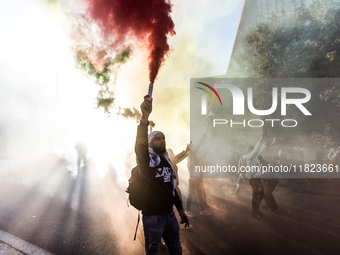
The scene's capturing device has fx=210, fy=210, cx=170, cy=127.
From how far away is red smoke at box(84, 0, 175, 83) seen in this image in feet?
12.3

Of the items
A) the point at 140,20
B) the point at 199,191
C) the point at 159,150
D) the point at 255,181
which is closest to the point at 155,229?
the point at 159,150

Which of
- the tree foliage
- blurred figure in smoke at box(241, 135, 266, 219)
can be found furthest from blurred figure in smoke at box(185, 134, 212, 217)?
the tree foliage

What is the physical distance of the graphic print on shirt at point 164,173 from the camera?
2.30 m

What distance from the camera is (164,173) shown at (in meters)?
2.34

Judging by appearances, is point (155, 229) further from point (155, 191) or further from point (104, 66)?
point (104, 66)

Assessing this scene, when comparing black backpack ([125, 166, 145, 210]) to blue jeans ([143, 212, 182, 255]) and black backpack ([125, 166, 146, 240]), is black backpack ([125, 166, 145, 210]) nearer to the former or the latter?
black backpack ([125, 166, 146, 240])

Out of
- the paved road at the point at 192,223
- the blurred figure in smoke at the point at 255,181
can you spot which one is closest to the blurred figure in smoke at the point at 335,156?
the paved road at the point at 192,223

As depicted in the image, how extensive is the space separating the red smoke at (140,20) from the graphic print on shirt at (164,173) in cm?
184

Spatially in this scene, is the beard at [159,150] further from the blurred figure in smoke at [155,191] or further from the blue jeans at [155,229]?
the blue jeans at [155,229]

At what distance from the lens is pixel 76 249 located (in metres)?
3.69

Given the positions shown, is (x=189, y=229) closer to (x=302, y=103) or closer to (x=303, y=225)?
(x=303, y=225)

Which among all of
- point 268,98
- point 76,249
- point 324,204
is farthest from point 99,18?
point 268,98

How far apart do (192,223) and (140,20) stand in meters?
4.53

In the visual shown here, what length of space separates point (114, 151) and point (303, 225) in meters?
22.9
